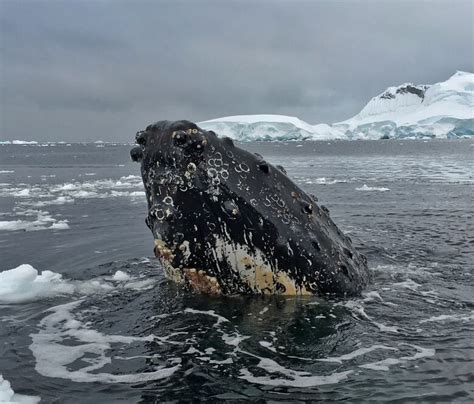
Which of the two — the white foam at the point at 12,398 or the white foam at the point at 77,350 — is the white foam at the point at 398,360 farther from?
the white foam at the point at 12,398

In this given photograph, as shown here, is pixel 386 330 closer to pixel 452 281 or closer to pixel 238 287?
pixel 238 287

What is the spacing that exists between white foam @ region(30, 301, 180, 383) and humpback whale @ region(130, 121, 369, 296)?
1293mm

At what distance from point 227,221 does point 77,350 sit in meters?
2.43

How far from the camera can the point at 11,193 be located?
2812cm

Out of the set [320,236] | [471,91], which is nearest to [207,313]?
[320,236]

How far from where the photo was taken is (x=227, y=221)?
267 inches

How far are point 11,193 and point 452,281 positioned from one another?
25.0 m

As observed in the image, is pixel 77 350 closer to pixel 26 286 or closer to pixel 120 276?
pixel 26 286

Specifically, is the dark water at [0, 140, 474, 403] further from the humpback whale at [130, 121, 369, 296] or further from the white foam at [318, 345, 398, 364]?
the humpback whale at [130, 121, 369, 296]

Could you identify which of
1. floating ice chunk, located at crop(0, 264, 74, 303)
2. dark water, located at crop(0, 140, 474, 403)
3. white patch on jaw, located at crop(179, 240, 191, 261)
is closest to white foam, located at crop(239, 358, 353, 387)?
dark water, located at crop(0, 140, 474, 403)

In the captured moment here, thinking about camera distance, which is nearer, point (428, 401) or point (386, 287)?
point (428, 401)

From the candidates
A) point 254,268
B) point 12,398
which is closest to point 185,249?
point 254,268

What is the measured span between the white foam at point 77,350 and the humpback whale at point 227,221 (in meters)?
1.29

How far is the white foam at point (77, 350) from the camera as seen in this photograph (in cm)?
547
